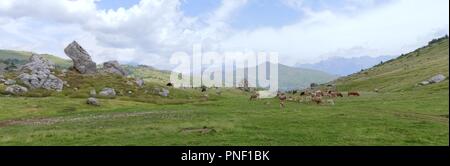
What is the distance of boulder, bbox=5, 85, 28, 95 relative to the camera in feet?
360

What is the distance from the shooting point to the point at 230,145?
34.9m

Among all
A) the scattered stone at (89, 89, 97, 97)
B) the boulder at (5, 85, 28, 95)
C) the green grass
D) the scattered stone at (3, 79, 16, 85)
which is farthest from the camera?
the scattered stone at (3, 79, 16, 85)

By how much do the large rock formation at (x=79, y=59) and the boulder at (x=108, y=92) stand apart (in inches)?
1047

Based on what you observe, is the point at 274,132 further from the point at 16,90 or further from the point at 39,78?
the point at 39,78

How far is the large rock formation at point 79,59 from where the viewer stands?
144 metres

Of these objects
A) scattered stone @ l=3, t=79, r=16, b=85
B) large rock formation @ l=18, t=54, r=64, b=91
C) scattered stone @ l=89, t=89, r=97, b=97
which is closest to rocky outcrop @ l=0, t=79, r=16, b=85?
scattered stone @ l=3, t=79, r=16, b=85

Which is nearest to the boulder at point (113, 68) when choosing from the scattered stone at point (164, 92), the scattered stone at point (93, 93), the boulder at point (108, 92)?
the scattered stone at point (164, 92)

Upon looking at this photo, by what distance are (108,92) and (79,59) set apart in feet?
105

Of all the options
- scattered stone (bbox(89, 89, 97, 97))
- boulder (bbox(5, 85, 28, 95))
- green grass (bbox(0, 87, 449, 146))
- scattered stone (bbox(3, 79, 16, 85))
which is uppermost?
scattered stone (bbox(3, 79, 16, 85))

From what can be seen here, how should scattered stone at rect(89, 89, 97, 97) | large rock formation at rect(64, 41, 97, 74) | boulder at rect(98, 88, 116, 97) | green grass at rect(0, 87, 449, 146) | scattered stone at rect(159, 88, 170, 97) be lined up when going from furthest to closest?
large rock formation at rect(64, 41, 97, 74), scattered stone at rect(159, 88, 170, 97), boulder at rect(98, 88, 116, 97), scattered stone at rect(89, 89, 97, 97), green grass at rect(0, 87, 449, 146)

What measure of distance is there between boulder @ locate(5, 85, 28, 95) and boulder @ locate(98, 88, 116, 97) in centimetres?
1669

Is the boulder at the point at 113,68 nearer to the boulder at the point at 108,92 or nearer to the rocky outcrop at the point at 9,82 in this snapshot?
the boulder at the point at 108,92

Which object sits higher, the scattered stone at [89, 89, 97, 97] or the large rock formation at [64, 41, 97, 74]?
the large rock formation at [64, 41, 97, 74]

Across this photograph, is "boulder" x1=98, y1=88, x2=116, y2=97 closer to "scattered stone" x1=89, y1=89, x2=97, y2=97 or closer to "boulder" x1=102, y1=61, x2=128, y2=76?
"scattered stone" x1=89, y1=89, x2=97, y2=97
